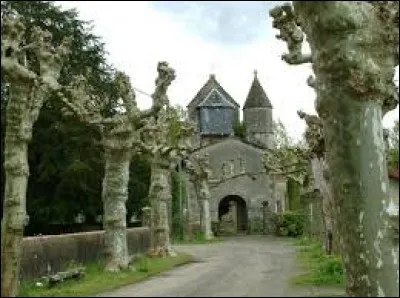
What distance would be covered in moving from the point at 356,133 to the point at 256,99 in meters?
73.5

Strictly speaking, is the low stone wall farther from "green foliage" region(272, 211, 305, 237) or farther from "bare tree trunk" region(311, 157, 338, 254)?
"green foliage" region(272, 211, 305, 237)

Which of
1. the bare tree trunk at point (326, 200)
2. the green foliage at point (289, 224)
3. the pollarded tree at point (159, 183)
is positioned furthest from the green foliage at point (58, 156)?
the green foliage at point (289, 224)

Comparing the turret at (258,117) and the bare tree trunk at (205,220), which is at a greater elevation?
the turret at (258,117)

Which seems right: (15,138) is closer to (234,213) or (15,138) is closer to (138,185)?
(138,185)

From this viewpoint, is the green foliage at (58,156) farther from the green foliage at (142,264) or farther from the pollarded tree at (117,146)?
the pollarded tree at (117,146)

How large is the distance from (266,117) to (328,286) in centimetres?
6730

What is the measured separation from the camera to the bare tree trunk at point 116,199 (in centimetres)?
2331

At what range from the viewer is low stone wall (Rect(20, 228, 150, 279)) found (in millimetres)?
20266

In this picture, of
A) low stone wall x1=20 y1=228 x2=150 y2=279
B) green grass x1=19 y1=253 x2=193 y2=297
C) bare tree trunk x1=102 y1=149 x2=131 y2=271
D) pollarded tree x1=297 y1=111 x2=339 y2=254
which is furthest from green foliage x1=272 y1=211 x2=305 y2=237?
bare tree trunk x1=102 y1=149 x2=131 y2=271

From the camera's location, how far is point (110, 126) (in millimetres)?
23188

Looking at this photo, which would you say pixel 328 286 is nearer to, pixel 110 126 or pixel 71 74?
pixel 110 126

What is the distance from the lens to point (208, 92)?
8512 centimetres

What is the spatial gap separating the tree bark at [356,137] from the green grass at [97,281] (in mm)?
7370

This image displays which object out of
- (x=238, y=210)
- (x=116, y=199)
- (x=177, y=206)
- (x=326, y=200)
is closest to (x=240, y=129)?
(x=238, y=210)
